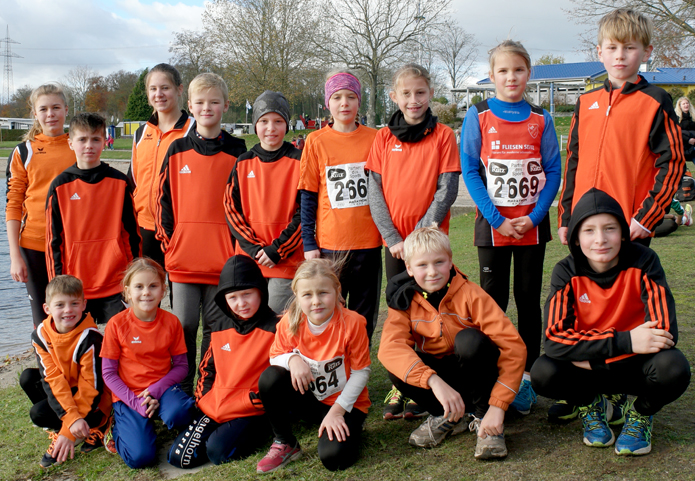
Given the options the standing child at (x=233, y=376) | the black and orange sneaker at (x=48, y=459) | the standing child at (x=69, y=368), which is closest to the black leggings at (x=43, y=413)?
the standing child at (x=69, y=368)

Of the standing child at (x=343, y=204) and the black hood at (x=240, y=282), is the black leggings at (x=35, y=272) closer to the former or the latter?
the black hood at (x=240, y=282)

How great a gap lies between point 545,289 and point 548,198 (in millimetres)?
2686

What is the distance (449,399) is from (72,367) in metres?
2.34

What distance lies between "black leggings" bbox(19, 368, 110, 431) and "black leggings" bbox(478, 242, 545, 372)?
8.53 feet

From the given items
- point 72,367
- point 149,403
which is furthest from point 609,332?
point 72,367

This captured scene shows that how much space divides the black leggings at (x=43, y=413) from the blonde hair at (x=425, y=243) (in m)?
2.19

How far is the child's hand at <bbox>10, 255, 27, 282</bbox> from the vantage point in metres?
4.32

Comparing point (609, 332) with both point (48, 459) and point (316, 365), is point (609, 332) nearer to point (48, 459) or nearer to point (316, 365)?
point (316, 365)

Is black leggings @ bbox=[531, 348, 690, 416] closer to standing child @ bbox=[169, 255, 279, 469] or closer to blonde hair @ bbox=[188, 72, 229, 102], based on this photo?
standing child @ bbox=[169, 255, 279, 469]

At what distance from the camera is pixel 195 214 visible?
406 cm

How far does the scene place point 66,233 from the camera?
4.09 metres

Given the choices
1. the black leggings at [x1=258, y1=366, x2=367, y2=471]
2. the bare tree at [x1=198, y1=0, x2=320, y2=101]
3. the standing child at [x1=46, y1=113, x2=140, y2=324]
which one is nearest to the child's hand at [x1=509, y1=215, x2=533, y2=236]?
the black leggings at [x1=258, y1=366, x2=367, y2=471]

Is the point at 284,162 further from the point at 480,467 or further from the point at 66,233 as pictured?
the point at 480,467

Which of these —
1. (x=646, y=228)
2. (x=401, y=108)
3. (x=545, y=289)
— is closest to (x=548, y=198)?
(x=646, y=228)
